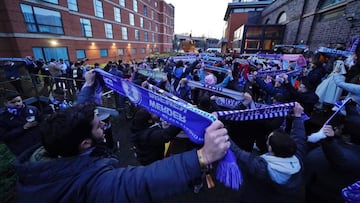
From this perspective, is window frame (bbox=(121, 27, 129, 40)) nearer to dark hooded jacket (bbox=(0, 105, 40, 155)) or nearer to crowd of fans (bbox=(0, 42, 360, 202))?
crowd of fans (bbox=(0, 42, 360, 202))

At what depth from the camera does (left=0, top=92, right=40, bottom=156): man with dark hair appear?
8.73ft

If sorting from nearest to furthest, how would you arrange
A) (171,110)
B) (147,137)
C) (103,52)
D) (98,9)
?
(171,110) < (147,137) < (98,9) < (103,52)

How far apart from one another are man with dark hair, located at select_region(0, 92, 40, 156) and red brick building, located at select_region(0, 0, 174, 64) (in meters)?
17.2

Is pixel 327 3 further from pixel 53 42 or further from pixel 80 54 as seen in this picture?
pixel 80 54

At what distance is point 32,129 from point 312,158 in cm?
471

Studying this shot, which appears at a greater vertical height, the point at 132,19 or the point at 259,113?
the point at 132,19

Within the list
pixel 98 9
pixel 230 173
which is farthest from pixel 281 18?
pixel 98 9

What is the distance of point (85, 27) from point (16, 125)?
25.7 m

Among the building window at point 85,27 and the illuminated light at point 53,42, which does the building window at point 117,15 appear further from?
the illuminated light at point 53,42

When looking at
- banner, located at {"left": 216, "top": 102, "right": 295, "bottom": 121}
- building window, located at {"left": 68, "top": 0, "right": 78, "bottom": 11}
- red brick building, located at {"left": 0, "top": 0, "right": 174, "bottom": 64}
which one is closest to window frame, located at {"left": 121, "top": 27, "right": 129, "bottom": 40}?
red brick building, located at {"left": 0, "top": 0, "right": 174, "bottom": 64}

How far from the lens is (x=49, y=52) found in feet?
56.2

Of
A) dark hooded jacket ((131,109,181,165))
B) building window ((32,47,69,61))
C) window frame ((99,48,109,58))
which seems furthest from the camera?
window frame ((99,48,109,58))

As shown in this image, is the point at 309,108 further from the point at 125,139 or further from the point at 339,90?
the point at 125,139

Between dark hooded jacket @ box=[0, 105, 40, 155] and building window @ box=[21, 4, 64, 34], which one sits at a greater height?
building window @ box=[21, 4, 64, 34]
